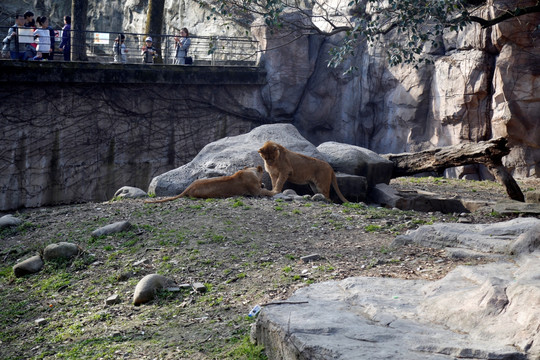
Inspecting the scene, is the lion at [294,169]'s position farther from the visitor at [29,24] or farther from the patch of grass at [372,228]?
the visitor at [29,24]

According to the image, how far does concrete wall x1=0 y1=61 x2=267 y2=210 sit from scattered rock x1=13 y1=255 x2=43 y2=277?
9.82m

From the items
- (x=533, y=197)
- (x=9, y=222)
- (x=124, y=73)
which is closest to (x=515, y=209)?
(x=533, y=197)

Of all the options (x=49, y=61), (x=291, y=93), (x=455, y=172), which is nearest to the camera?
(x=49, y=61)

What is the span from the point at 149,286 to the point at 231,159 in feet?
17.9

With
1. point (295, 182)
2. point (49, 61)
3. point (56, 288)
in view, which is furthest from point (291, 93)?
point (56, 288)

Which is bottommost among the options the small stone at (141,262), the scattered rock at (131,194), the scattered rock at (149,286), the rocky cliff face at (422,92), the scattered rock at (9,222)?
the scattered rock at (9,222)

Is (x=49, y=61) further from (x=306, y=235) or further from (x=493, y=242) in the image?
(x=493, y=242)

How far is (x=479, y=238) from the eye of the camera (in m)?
5.82

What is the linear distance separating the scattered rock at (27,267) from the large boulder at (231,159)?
11.3 feet

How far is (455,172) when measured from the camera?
663 inches

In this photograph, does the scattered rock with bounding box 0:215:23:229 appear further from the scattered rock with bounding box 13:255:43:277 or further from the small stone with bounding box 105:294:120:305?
the small stone with bounding box 105:294:120:305

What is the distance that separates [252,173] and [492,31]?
8412mm

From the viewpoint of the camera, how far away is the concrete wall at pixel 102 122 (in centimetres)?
1584

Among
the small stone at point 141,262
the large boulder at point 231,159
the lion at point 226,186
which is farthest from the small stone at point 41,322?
the large boulder at point 231,159
